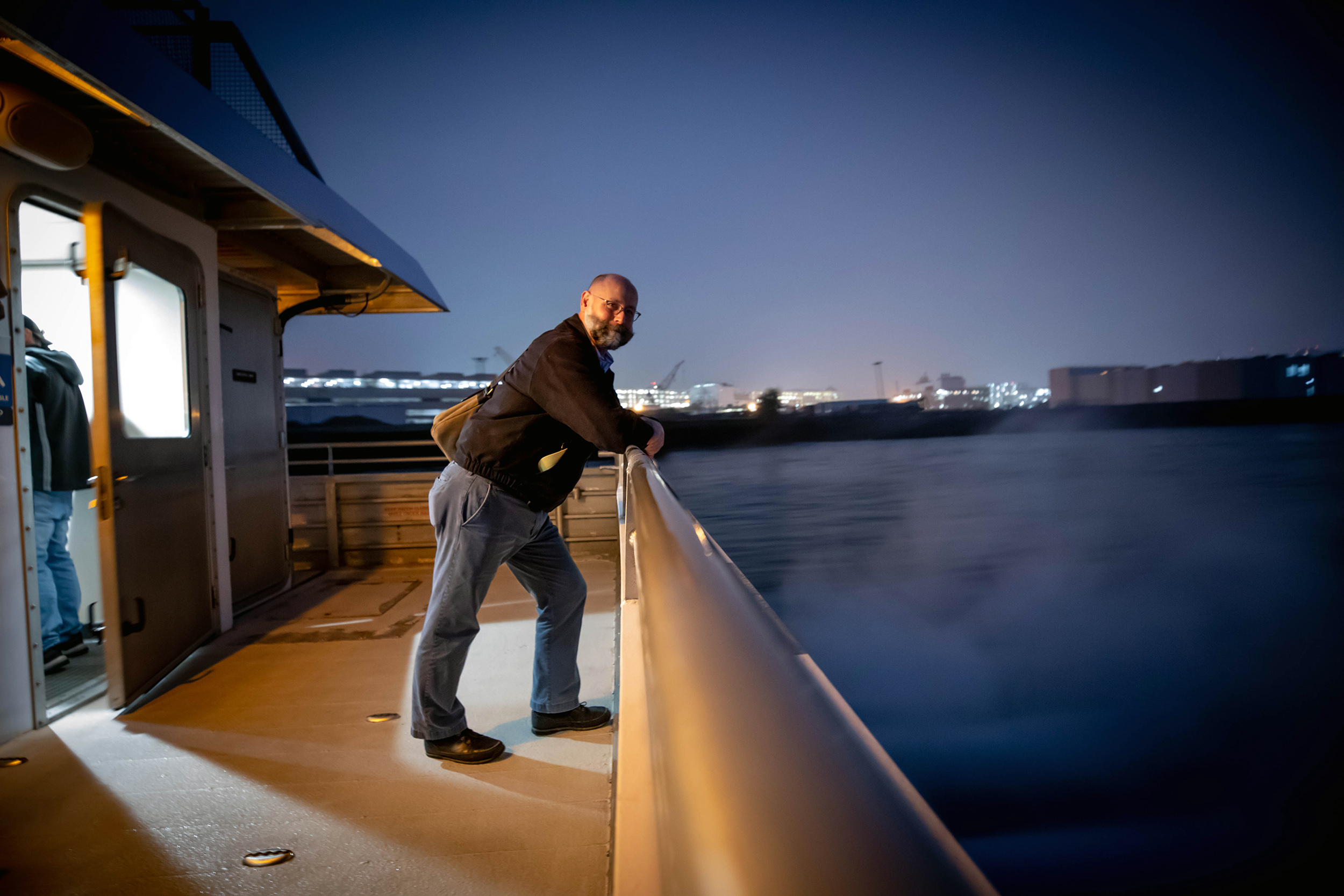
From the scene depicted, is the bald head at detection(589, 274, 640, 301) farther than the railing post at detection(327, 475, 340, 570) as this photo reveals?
No

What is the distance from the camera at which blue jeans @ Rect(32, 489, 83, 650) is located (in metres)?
3.38

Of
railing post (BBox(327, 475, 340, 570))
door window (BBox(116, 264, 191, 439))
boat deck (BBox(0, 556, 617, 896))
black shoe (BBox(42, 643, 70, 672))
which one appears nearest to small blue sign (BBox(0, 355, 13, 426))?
door window (BBox(116, 264, 191, 439))

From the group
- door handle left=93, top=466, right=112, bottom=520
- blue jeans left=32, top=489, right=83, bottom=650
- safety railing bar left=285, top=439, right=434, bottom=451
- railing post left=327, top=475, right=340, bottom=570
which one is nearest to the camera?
door handle left=93, top=466, right=112, bottom=520

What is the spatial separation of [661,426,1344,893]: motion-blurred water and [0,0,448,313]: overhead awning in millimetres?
2284

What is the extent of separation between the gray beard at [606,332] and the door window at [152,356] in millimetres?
2404

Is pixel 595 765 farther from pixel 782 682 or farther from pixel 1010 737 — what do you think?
pixel 1010 737

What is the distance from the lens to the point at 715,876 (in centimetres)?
26

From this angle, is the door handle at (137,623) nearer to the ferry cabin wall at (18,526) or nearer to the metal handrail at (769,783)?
the ferry cabin wall at (18,526)

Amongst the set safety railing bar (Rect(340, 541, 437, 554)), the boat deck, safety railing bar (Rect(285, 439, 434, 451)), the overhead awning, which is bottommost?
the boat deck

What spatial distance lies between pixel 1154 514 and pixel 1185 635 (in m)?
24.8

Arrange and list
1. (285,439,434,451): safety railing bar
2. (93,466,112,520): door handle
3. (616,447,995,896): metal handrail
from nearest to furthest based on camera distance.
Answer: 1. (616,447,995,896): metal handrail
2. (93,466,112,520): door handle
3. (285,439,434,451): safety railing bar

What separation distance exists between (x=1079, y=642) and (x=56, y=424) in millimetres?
25836

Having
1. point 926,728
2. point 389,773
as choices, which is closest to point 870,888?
point 389,773

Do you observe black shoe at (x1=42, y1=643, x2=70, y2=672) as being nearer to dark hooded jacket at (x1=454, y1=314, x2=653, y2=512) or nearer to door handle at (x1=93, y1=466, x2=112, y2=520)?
door handle at (x1=93, y1=466, x2=112, y2=520)
